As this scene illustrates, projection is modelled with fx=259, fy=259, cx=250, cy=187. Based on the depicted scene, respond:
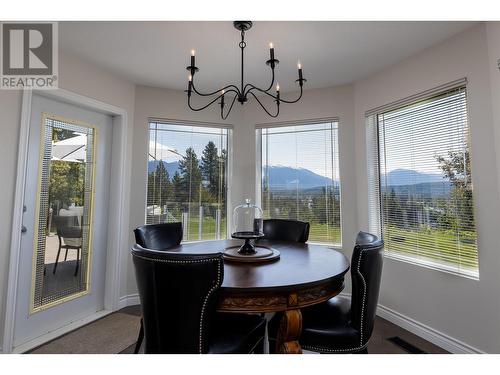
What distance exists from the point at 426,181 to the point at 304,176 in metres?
1.34

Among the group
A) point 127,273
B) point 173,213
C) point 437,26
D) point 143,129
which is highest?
point 437,26

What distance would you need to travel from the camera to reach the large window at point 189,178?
3.20 metres

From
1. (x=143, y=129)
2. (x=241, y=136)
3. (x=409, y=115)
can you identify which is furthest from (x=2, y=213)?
(x=409, y=115)

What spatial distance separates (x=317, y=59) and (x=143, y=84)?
2.02 m

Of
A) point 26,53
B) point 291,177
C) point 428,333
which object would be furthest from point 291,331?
point 26,53

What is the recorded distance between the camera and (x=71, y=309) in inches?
100

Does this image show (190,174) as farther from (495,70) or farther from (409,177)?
(495,70)

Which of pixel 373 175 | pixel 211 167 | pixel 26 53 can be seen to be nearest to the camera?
pixel 26 53

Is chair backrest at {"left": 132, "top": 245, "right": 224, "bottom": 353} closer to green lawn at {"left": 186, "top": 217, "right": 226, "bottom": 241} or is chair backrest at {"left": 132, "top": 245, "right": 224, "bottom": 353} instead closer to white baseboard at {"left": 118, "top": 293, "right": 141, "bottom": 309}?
white baseboard at {"left": 118, "top": 293, "right": 141, "bottom": 309}

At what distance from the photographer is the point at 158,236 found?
2.20 m

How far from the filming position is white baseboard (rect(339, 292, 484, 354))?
201cm

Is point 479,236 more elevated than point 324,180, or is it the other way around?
point 324,180

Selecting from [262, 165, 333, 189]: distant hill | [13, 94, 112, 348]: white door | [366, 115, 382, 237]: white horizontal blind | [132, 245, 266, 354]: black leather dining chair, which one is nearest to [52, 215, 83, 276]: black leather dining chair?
[13, 94, 112, 348]: white door
